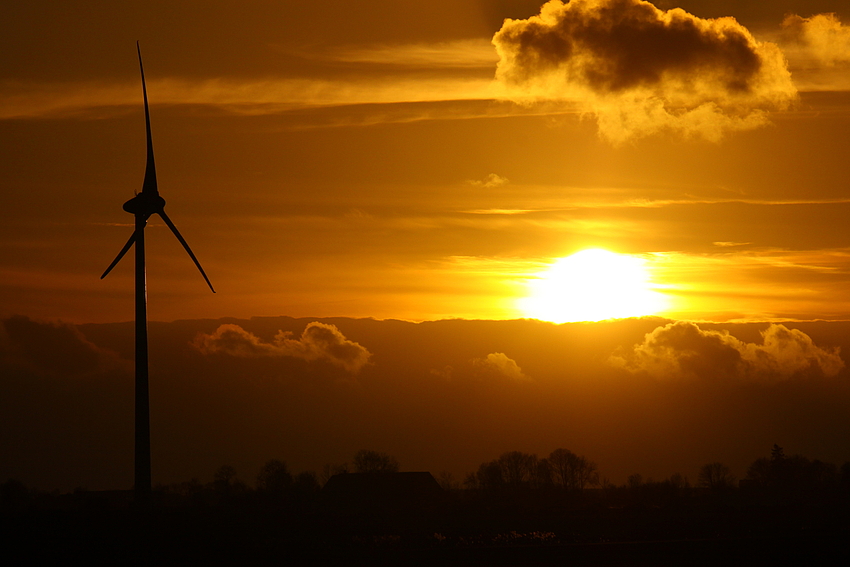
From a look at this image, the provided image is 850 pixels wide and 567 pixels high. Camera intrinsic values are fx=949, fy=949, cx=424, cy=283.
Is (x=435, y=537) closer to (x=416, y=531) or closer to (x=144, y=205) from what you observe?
(x=416, y=531)

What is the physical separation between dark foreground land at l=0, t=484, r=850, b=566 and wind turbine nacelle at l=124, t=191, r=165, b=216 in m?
20.7

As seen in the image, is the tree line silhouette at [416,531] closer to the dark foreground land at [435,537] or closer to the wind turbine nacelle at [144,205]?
the dark foreground land at [435,537]

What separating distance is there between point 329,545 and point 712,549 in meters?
23.1

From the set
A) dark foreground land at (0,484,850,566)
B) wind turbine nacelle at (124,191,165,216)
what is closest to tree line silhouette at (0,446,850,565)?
dark foreground land at (0,484,850,566)

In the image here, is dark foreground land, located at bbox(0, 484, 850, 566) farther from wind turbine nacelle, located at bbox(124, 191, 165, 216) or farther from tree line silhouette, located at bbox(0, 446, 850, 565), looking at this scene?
wind turbine nacelle, located at bbox(124, 191, 165, 216)

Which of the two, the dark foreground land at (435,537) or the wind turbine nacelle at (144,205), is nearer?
the dark foreground land at (435,537)

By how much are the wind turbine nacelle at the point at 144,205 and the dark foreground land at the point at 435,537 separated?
20.7 meters

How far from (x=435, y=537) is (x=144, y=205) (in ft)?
102

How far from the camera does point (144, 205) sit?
68.2 meters

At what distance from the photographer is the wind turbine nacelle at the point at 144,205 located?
68188 mm

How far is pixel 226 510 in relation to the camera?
87.0 metres

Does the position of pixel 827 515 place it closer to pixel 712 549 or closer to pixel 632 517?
pixel 632 517

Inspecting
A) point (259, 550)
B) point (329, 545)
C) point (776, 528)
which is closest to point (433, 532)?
point (329, 545)

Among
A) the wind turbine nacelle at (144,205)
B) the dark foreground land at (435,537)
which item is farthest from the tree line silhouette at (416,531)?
the wind turbine nacelle at (144,205)
